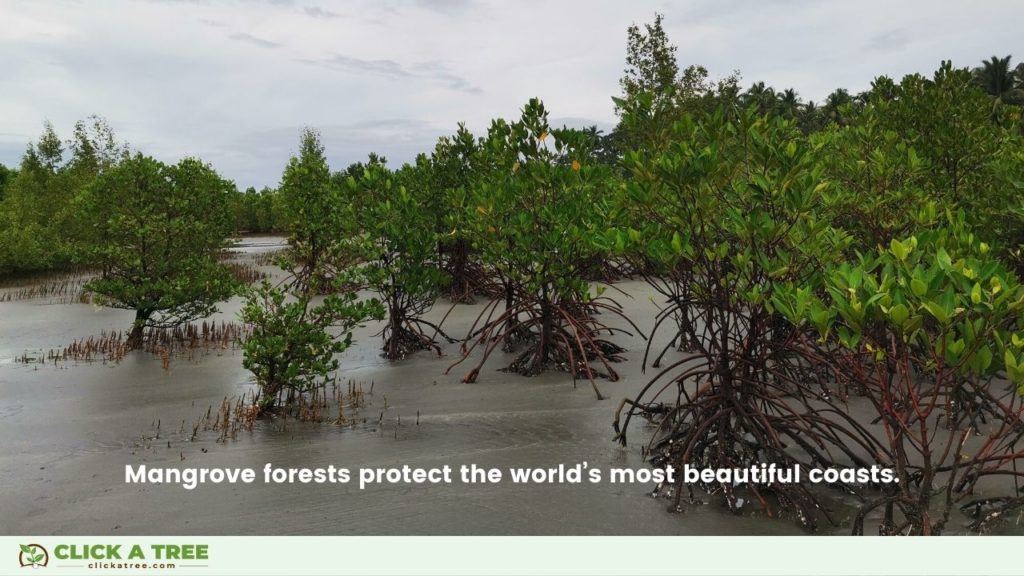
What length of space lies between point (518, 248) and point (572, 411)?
187cm

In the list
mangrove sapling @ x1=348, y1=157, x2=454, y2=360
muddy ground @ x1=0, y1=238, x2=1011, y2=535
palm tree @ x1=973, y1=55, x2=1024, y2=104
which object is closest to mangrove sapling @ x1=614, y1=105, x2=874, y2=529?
muddy ground @ x1=0, y1=238, x2=1011, y2=535

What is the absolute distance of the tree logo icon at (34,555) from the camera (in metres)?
3.35

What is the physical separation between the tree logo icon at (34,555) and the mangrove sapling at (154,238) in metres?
5.90

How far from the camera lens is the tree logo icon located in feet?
11.0

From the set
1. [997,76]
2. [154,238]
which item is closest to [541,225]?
[154,238]

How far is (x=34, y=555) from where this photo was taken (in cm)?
338

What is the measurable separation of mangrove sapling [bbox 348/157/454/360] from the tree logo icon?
4263mm

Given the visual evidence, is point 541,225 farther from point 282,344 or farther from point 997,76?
point 997,76

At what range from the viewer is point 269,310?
6047 millimetres

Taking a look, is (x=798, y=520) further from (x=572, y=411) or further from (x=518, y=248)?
(x=518, y=248)

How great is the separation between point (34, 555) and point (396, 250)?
4.92 meters

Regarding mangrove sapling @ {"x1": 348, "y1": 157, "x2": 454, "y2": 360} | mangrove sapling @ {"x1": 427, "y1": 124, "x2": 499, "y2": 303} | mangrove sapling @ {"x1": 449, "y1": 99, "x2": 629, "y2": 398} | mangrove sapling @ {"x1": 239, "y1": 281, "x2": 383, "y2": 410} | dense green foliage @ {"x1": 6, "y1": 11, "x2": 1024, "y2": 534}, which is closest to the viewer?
dense green foliage @ {"x1": 6, "y1": 11, "x2": 1024, "y2": 534}

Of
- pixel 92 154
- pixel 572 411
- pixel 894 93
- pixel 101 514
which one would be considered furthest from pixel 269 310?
pixel 92 154

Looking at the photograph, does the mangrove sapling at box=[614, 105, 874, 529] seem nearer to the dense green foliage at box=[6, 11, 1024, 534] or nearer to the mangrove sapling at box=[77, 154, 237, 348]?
the dense green foliage at box=[6, 11, 1024, 534]
